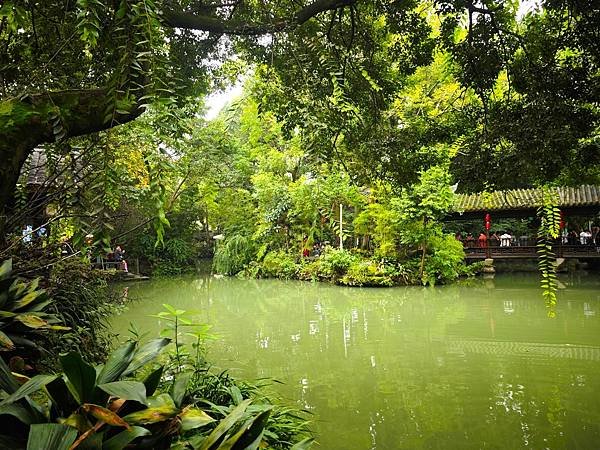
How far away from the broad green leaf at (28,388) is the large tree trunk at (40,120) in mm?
695

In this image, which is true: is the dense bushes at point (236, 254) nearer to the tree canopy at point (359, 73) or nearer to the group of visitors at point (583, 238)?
the group of visitors at point (583, 238)

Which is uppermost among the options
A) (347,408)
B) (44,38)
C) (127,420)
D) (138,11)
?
(44,38)

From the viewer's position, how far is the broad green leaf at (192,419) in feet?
4.73

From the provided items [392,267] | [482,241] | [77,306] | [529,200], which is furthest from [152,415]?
[482,241]

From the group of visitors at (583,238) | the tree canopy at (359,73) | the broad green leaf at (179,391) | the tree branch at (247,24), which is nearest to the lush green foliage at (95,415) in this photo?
the broad green leaf at (179,391)

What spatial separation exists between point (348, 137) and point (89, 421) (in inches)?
96.2

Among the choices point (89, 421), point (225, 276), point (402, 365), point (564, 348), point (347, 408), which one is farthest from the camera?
point (225, 276)

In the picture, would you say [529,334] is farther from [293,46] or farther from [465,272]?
[465,272]

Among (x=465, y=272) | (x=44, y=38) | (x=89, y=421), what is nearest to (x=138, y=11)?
(x=89, y=421)

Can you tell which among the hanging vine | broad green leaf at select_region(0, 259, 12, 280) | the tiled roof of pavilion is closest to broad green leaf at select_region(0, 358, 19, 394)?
broad green leaf at select_region(0, 259, 12, 280)

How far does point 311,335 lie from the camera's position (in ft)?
20.5

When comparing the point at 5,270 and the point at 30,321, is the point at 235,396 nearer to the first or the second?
the point at 30,321

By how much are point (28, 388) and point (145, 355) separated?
1.59 ft

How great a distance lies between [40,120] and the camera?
1.66m
